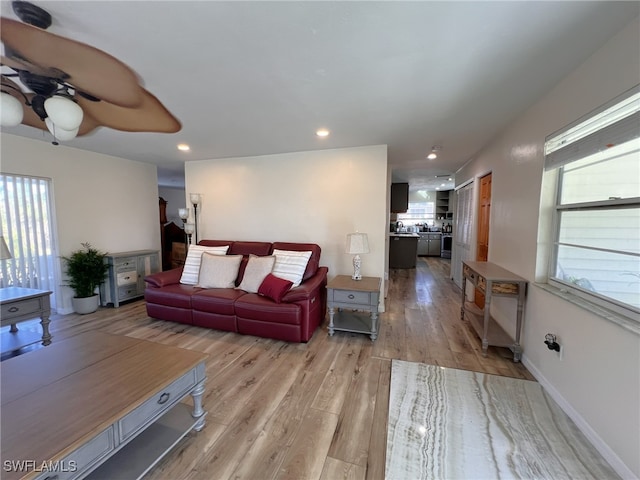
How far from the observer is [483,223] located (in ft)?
12.3

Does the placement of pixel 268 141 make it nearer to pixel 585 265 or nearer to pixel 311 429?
pixel 311 429

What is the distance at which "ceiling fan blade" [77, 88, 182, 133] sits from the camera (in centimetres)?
230

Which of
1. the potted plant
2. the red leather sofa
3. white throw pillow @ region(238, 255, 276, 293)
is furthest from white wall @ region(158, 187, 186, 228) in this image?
white throw pillow @ region(238, 255, 276, 293)

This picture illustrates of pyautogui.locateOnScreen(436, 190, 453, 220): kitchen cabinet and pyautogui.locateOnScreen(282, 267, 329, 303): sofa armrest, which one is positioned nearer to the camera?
pyautogui.locateOnScreen(282, 267, 329, 303): sofa armrest

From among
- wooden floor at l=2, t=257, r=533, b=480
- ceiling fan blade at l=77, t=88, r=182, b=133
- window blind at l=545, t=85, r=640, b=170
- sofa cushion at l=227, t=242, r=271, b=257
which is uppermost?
ceiling fan blade at l=77, t=88, r=182, b=133

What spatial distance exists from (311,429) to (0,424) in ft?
4.77

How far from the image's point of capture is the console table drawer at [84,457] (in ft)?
3.10

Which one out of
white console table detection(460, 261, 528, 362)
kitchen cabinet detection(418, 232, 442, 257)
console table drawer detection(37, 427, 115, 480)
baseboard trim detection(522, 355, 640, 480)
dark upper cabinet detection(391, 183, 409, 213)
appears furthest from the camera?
kitchen cabinet detection(418, 232, 442, 257)

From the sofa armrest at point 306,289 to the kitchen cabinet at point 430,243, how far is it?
675 cm

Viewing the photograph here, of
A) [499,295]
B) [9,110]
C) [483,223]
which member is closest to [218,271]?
[9,110]

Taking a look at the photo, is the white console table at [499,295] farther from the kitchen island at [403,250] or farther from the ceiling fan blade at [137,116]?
the kitchen island at [403,250]

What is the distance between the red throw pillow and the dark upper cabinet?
4.67 meters

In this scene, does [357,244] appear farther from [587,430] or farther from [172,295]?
[172,295]

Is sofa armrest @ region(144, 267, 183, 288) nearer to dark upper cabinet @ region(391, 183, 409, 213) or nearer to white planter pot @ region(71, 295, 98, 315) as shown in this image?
white planter pot @ region(71, 295, 98, 315)
